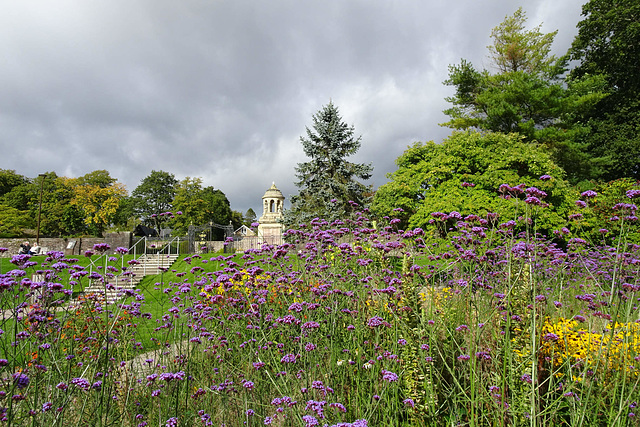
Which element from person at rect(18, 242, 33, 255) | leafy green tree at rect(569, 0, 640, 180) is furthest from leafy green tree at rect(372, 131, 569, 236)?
person at rect(18, 242, 33, 255)

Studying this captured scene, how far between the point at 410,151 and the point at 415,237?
12880 mm

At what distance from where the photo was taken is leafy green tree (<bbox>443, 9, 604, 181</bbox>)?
1802cm

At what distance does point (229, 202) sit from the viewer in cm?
6556

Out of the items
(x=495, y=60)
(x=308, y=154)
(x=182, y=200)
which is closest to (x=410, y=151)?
(x=308, y=154)

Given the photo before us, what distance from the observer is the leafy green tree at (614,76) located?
18234 millimetres

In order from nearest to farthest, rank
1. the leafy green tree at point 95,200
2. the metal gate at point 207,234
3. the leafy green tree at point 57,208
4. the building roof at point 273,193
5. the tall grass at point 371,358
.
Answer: the tall grass at point 371,358
the metal gate at point 207,234
the leafy green tree at point 57,208
the leafy green tree at point 95,200
the building roof at point 273,193

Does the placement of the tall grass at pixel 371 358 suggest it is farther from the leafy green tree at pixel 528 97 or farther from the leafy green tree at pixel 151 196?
the leafy green tree at pixel 151 196

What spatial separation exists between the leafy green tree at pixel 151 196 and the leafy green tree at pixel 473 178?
45.1 metres

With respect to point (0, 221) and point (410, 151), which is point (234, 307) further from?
point (0, 221)

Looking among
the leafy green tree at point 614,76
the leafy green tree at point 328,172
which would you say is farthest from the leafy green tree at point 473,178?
the leafy green tree at point 614,76

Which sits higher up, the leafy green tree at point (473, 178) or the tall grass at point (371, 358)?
the leafy green tree at point (473, 178)

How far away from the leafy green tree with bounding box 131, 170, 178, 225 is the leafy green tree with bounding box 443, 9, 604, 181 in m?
43.9

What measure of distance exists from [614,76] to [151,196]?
54576mm

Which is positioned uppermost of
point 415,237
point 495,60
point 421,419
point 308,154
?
point 495,60
